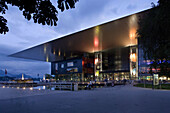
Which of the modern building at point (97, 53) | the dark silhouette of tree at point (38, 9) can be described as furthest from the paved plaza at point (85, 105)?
the modern building at point (97, 53)

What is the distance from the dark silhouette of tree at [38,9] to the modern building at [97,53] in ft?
80.1

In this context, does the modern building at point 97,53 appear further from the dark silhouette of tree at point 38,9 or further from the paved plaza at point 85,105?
the dark silhouette of tree at point 38,9

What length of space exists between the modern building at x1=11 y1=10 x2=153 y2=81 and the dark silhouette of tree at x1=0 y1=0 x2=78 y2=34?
24.4m

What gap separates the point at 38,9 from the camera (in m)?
4.63

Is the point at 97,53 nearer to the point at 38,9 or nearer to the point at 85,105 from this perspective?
the point at 85,105

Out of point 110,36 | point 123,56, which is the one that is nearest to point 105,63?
point 123,56

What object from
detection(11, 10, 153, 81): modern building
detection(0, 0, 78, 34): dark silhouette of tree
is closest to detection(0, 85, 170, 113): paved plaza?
detection(0, 0, 78, 34): dark silhouette of tree

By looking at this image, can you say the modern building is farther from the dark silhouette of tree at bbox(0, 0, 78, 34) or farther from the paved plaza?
the dark silhouette of tree at bbox(0, 0, 78, 34)

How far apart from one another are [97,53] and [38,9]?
60079 mm

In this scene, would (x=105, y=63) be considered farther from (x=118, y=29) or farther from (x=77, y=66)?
(x=118, y=29)

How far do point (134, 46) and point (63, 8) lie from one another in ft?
169

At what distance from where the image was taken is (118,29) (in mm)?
33781

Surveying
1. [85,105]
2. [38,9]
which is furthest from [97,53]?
[38,9]

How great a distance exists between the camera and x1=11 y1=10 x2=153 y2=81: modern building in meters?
35.8
